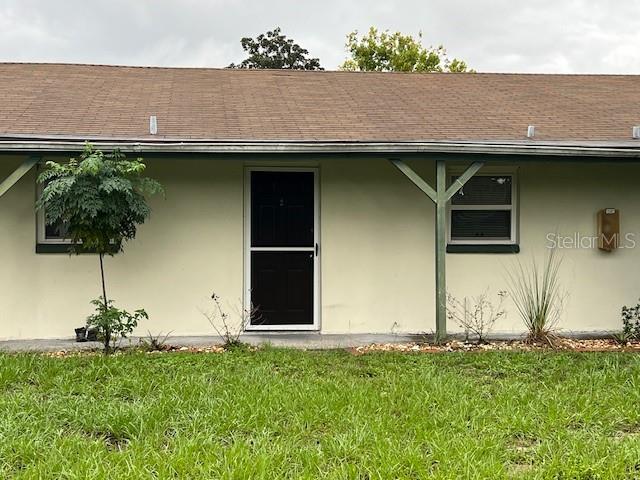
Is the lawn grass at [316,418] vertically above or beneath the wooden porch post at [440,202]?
beneath

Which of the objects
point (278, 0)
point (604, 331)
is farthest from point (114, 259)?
point (278, 0)

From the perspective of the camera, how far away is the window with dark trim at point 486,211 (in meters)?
7.49

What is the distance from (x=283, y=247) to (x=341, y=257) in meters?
0.74

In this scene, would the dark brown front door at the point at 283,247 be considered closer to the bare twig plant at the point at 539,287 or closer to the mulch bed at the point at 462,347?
the mulch bed at the point at 462,347

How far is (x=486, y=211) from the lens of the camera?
7523 millimetres

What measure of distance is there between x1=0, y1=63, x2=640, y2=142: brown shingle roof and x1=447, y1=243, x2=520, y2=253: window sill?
136 centimetres

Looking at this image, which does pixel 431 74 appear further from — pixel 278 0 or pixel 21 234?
pixel 278 0

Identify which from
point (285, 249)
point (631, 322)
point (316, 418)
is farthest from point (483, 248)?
point (316, 418)

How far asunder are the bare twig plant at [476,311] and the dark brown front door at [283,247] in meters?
1.79

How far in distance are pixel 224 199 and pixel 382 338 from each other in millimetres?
2560

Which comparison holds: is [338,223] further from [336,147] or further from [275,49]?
[275,49]

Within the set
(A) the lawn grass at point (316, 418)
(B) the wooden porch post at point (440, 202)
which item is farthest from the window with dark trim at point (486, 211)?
(A) the lawn grass at point (316, 418)

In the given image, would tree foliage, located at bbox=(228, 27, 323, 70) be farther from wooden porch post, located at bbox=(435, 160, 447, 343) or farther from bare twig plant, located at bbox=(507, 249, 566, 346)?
wooden porch post, located at bbox=(435, 160, 447, 343)

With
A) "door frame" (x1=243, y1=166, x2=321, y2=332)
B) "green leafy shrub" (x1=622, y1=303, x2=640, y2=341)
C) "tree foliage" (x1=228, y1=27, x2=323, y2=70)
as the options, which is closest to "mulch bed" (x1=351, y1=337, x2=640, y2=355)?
"green leafy shrub" (x1=622, y1=303, x2=640, y2=341)
